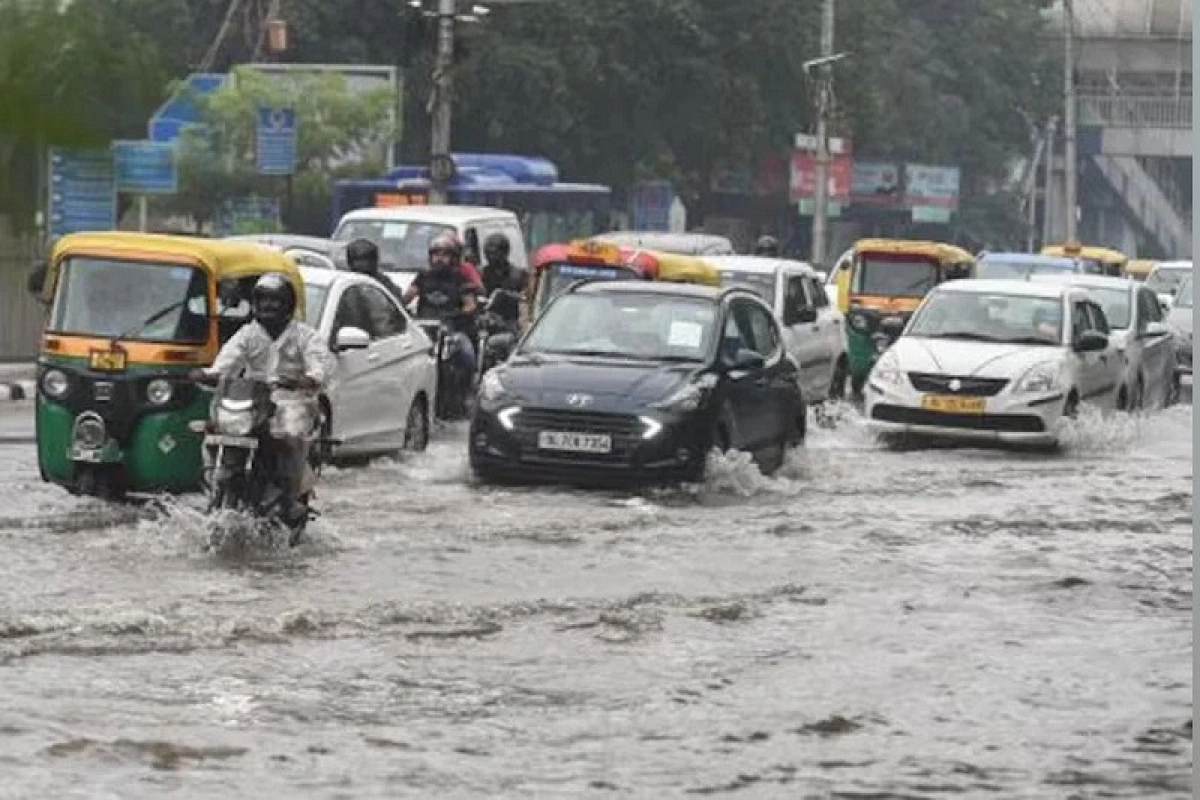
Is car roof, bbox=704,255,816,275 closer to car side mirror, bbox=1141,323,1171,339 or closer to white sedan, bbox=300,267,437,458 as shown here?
car side mirror, bbox=1141,323,1171,339

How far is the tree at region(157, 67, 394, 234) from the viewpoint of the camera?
5466 centimetres

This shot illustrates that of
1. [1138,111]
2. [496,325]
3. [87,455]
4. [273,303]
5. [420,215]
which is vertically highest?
[1138,111]

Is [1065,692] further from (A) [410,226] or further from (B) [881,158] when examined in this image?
(B) [881,158]

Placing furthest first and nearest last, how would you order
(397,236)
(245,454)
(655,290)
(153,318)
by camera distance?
(397,236) < (655,290) < (153,318) < (245,454)

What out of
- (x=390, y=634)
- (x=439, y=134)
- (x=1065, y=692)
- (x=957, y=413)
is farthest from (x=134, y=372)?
(x=439, y=134)

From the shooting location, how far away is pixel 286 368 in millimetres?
16156

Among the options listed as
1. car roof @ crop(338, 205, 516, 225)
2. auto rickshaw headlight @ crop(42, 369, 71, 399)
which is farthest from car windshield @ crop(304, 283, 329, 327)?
car roof @ crop(338, 205, 516, 225)

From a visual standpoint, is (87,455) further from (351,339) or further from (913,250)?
(913,250)

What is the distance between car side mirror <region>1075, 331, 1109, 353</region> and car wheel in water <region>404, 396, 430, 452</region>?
6.67 meters

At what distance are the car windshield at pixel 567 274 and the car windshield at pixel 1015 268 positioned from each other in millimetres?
12663

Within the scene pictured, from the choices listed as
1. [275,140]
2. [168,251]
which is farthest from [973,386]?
[275,140]

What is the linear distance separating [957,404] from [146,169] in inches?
785

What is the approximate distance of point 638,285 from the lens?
71.8ft

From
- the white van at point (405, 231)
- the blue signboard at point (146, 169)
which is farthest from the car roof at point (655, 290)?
the blue signboard at point (146, 169)
